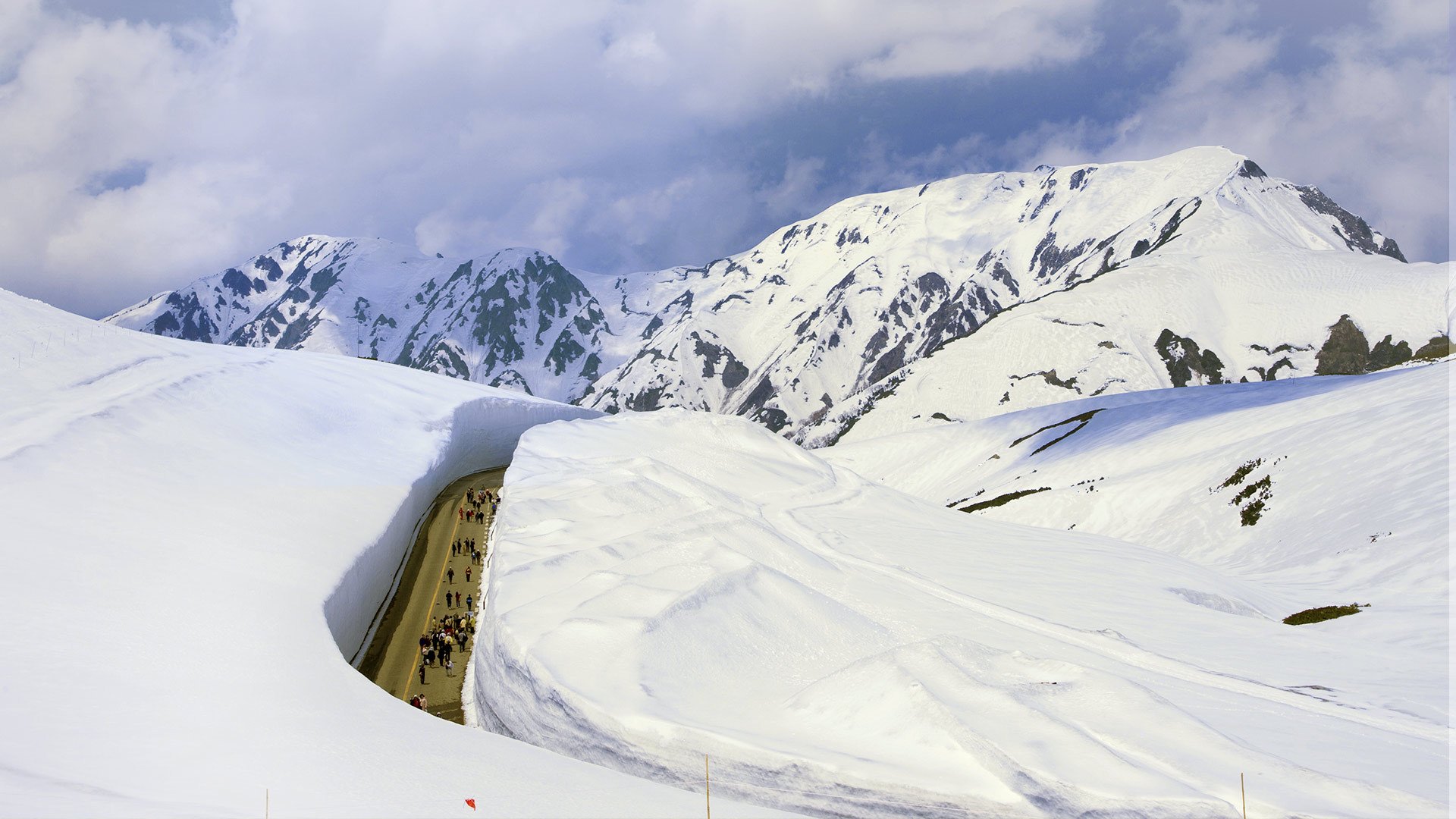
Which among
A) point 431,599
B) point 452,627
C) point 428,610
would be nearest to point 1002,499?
point 431,599

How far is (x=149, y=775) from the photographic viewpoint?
1534 cm

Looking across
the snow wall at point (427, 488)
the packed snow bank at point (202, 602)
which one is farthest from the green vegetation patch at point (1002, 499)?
Result: the packed snow bank at point (202, 602)

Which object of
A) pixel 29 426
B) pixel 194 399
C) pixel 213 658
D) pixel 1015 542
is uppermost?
pixel 194 399

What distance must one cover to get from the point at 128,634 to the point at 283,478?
2142 centimetres

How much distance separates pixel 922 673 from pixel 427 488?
44611mm

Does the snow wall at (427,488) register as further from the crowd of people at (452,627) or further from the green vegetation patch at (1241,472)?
the green vegetation patch at (1241,472)

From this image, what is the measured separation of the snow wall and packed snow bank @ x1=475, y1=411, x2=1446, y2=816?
20.0 ft

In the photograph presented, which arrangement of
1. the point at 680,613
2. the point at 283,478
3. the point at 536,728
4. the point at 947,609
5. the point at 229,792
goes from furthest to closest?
the point at 283,478, the point at 947,609, the point at 680,613, the point at 536,728, the point at 229,792

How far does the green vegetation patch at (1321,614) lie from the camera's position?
128 ft

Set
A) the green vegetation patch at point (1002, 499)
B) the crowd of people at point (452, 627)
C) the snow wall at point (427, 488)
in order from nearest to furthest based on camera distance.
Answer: the crowd of people at point (452, 627) → the snow wall at point (427, 488) → the green vegetation patch at point (1002, 499)

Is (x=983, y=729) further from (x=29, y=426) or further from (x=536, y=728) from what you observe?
(x=29, y=426)

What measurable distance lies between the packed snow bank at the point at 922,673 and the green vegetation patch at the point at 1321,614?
1.30 meters

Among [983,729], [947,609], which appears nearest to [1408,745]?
[983,729]

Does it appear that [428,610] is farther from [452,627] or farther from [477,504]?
[477,504]
